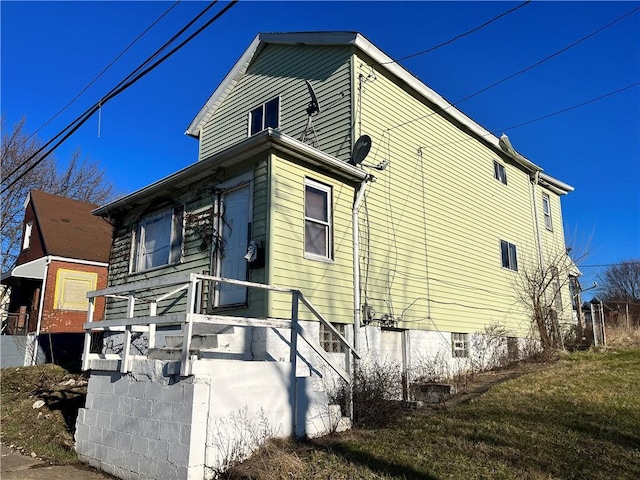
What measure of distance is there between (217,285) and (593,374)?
Result: 829 cm

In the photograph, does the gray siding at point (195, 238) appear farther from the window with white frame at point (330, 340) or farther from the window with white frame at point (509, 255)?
the window with white frame at point (509, 255)

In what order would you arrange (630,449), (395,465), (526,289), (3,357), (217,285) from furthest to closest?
(3,357) < (526,289) < (217,285) < (630,449) < (395,465)

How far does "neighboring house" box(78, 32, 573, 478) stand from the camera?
24.8 ft

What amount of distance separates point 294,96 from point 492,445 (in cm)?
939

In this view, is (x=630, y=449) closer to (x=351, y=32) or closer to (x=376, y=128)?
(x=376, y=128)

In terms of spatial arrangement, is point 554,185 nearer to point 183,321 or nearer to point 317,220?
point 317,220

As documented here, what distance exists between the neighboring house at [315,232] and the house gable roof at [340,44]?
0.05m

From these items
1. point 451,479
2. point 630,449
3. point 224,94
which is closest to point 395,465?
point 451,479

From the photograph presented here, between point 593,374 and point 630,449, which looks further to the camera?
point 593,374

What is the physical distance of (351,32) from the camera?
1152cm

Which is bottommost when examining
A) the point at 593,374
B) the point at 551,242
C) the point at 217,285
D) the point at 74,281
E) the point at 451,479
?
the point at 451,479

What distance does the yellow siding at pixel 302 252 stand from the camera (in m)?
8.66

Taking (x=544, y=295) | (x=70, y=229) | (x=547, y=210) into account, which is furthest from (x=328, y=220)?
(x=70, y=229)

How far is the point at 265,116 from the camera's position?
13445 millimetres
